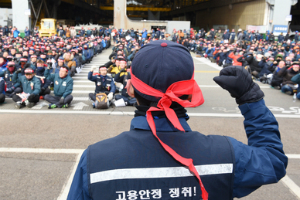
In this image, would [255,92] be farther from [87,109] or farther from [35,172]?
[87,109]

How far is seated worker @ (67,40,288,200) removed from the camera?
4.33ft

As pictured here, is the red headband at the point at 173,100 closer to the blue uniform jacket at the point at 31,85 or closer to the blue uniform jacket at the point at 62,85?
the blue uniform jacket at the point at 62,85

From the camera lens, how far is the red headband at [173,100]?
4.30 ft

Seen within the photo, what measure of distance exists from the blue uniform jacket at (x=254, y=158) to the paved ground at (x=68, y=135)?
107 inches

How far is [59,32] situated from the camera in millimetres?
32281

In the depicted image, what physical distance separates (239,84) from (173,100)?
1.41 feet

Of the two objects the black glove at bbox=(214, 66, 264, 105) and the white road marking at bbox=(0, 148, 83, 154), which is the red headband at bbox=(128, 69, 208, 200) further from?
the white road marking at bbox=(0, 148, 83, 154)

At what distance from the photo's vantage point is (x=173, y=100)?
1.40 meters

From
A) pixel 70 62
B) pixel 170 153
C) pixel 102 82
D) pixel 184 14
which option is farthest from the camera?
pixel 184 14

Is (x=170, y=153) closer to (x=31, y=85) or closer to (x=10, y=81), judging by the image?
(x=31, y=85)

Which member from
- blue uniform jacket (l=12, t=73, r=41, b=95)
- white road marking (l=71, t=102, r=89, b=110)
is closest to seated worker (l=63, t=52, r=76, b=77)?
blue uniform jacket (l=12, t=73, r=41, b=95)

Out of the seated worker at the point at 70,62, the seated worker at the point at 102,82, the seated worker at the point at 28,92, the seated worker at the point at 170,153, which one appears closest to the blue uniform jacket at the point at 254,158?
the seated worker at the point at 170,153

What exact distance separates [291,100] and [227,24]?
3925cm

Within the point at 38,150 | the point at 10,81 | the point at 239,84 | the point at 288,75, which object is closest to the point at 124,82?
the point at 10,81
